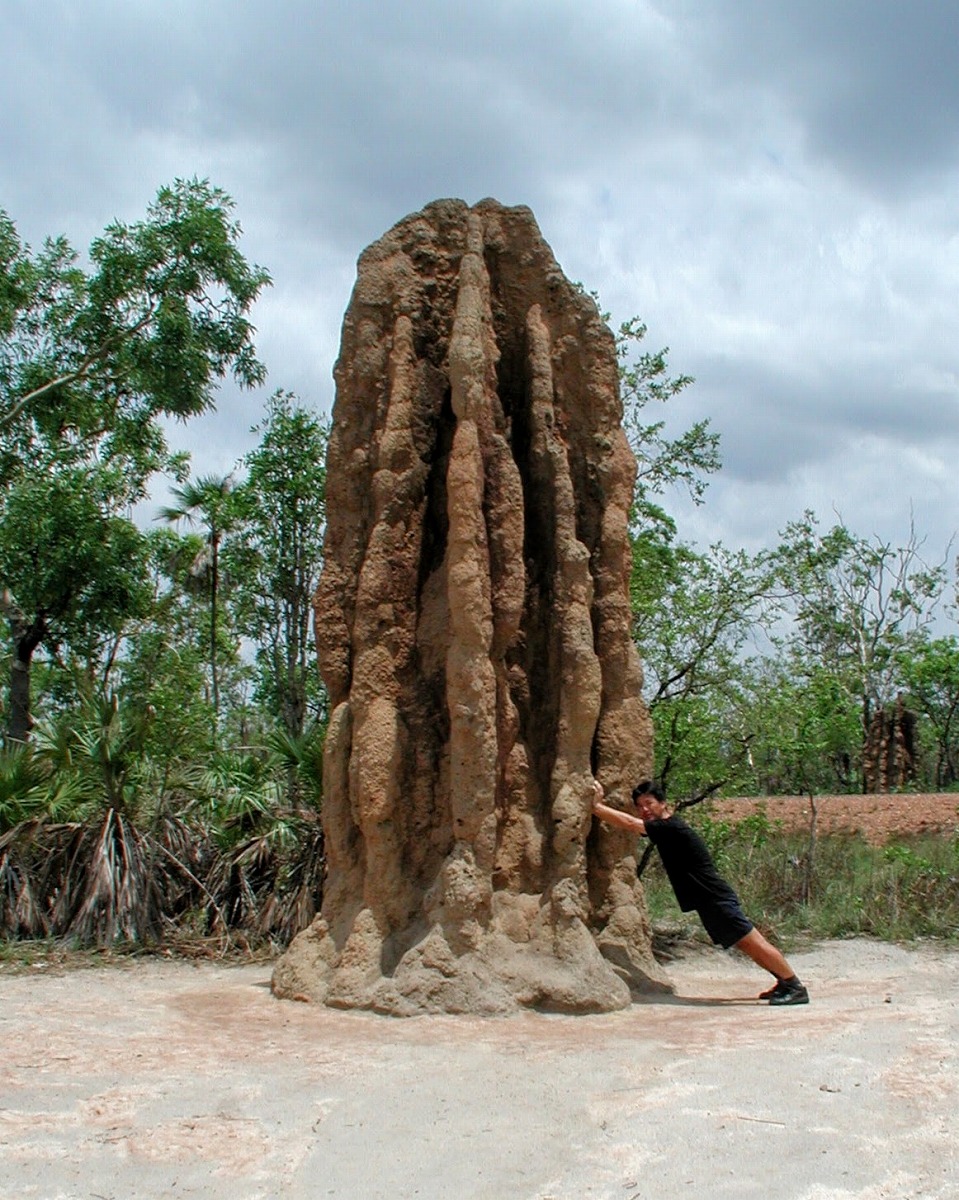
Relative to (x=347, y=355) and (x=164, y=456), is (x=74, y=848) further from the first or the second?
(x=164, y=456)

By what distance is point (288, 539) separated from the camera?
15.7m

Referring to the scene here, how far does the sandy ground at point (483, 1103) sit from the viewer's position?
13.0 ft

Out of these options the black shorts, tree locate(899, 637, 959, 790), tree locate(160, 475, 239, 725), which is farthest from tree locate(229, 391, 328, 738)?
tree locate(899, 637, 959, 790)

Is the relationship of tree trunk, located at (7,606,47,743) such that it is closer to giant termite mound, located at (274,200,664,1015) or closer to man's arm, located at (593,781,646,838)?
giant termite mound, located at (274,200,664,1015)

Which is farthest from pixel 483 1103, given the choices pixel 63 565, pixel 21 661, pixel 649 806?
pixel 21 661

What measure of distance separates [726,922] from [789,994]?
0.53m

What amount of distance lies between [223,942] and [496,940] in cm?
310

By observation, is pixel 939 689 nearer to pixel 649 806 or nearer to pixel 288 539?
pixel 288 539

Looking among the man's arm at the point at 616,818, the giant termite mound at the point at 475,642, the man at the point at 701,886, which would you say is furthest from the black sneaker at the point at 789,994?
the man's arm at the point at 616,818

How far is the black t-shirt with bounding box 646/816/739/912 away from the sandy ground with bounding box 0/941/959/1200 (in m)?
0.66

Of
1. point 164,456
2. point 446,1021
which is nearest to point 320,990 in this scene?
point 446,1021

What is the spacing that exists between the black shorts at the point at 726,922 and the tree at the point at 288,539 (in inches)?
324

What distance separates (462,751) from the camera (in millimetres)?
6703

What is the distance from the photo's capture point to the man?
22.8 feet
